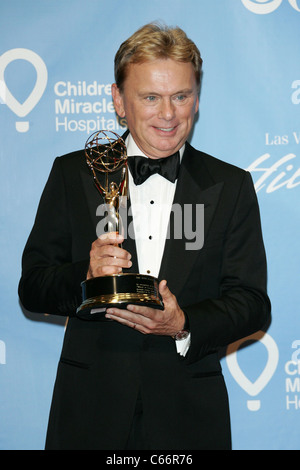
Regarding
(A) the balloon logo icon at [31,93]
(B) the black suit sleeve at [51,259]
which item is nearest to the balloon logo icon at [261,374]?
(B) the black suit sleeve at [51,259]

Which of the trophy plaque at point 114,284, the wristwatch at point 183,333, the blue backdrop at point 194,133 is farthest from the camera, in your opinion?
the blue backdrop at point 194,133

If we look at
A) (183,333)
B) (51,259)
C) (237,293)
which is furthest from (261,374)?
(51,259)

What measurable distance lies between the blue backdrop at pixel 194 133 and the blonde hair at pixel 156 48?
853 mm

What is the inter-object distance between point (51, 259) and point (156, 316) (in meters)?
0.49

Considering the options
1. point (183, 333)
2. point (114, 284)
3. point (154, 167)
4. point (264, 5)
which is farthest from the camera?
point (264, 5)

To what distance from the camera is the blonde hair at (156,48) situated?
215cm

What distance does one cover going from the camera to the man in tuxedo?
6.48 ft

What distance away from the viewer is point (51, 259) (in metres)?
2.18

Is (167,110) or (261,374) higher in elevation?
(167,110)

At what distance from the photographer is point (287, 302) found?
9.89ft

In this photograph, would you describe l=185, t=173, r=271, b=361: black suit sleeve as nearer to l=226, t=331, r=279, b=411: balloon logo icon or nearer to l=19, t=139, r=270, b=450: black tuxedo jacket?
l=19, t=139, r=270, b=450: black tuxedo jacket

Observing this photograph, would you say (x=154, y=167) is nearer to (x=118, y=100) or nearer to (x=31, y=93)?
(x=118, y=100)

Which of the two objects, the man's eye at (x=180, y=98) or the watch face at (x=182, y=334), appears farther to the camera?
the man's eye at (x=180, y=98)

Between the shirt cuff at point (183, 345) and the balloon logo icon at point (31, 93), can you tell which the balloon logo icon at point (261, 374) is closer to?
the shirt cuff at point (183, 345)
